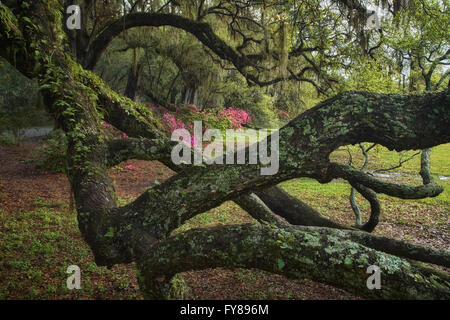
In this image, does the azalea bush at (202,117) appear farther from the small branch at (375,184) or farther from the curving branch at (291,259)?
the curving branch at (291,259)

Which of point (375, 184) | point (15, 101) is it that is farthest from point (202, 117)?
point (375, 184)

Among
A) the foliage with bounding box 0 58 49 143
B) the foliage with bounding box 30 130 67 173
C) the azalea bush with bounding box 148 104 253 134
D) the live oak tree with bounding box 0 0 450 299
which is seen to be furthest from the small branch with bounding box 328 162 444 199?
the foliage with bounding box 0 58 49 143

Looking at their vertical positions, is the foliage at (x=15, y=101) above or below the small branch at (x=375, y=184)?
above

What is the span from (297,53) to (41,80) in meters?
5.50

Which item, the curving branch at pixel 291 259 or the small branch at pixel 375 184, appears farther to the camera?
the small branch at pixel 375 184

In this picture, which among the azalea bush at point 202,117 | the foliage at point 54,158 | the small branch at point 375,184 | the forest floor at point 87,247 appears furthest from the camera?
the azalea bush at point 202,117

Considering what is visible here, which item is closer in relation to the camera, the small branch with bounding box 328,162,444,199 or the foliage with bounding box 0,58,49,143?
the small branch with bounding box 328,162,444,199

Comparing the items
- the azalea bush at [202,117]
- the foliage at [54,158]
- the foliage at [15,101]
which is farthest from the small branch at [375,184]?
the foliage at [15,101]

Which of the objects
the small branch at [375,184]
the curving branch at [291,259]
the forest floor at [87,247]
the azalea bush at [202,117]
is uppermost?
the azalea bush at [202,117]

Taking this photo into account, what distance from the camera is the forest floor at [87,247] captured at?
415 cm

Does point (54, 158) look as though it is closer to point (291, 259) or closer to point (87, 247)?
point (87, 247)

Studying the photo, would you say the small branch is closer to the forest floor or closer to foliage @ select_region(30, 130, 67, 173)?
the forest floor

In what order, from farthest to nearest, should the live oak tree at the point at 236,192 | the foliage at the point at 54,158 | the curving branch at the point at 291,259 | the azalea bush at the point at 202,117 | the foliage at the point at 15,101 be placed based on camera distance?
the azalea bush at the point at 202,117, the foliage at the point at 15,101, the foliage at the point at 54,158, the live oak tree at the point at 236,192, the curving branch at the point at 291,259

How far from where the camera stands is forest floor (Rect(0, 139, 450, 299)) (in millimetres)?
4152
